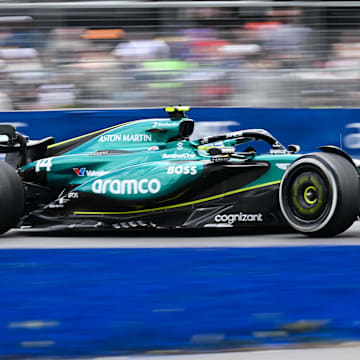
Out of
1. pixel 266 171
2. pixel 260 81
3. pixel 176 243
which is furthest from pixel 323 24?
pixel 176 243

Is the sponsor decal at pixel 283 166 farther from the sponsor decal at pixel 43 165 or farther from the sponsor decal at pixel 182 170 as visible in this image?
the sponsor decal at pixel 43 165

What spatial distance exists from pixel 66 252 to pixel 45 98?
6.92m

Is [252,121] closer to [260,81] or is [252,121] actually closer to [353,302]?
[260,81]

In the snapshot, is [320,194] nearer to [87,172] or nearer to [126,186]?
[126,186]

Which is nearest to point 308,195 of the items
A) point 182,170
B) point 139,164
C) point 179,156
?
point 182,170

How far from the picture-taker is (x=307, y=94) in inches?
403

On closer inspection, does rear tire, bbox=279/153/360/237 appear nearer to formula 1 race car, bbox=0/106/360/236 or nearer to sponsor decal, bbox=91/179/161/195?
formula 1 race car, bbox=0/106/360/236

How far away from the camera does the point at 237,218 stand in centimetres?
641

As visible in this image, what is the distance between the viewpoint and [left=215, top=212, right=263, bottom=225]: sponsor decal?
6.38 m

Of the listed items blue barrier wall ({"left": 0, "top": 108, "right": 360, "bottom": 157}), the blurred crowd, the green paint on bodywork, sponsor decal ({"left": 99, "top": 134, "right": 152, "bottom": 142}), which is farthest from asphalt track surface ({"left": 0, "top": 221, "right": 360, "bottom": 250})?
the blurred crowd

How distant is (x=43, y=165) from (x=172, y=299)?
394 cm

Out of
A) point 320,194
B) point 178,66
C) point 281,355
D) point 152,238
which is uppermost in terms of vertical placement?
point 178,66

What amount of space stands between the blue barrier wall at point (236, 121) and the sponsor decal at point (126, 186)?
3378 millimetres

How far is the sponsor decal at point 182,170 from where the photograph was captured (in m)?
6.53
